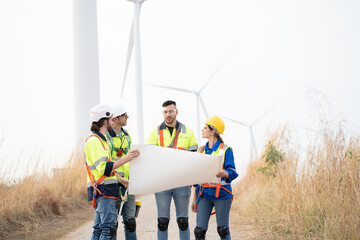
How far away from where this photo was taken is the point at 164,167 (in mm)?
3820

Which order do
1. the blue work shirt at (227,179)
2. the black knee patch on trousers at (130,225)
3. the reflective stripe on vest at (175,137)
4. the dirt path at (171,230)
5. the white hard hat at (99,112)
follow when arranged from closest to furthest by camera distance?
the white hard hat at (99,112), the blue work shirt at (227,179), the black knee patch on trousers at (130,225), the reflective stripe on vest at (175,137), the dirt path at (171,230)

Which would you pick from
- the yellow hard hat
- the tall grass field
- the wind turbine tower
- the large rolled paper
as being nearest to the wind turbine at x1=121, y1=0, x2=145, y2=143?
the wind turbine tower

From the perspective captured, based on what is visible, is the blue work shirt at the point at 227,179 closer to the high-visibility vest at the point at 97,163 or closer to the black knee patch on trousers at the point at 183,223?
the black knee patch on trousers at the point at 183,223

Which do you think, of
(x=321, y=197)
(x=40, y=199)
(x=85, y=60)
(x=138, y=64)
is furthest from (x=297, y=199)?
(x=138, y=64)

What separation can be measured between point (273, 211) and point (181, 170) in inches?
114

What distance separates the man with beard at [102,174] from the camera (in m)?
3.58

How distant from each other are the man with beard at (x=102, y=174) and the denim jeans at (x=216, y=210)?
966 mm

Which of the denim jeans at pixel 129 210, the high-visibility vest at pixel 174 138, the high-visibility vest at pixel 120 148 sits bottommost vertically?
the denim jeans at pixel 129 210

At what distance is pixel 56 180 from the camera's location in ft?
30.6

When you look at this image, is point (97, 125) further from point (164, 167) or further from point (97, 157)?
point (164, 167)

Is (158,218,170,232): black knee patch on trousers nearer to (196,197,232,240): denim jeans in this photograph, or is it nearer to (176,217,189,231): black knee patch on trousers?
(176,217,189,231): black knee patch on trousers

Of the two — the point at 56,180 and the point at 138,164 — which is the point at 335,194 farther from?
the point at 56,180

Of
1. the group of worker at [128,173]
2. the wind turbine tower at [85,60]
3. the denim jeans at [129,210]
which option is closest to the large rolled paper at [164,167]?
the group of worker at [128,173]

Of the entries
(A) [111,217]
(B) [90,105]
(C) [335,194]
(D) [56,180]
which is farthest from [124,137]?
(B) [90,105]
